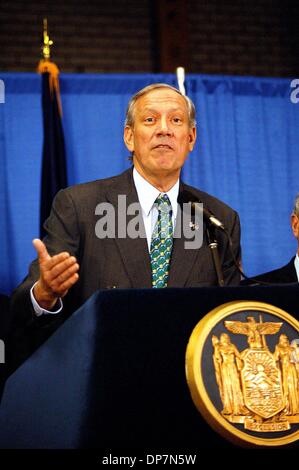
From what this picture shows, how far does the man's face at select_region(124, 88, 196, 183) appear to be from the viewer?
3209 mm

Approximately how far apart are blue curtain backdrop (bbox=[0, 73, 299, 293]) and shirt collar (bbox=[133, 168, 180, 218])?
1912 millimetres

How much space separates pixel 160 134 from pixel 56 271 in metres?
1.12

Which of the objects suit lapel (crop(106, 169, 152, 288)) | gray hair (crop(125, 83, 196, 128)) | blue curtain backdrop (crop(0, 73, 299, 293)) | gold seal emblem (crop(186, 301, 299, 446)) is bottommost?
gold seal emblem (crop(186, 301, 299, 446))

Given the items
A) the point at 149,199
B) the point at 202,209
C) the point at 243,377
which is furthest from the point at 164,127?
the point at 243,377

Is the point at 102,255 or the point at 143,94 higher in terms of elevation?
the point at 143,94

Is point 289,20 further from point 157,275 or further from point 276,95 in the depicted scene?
point 157,275

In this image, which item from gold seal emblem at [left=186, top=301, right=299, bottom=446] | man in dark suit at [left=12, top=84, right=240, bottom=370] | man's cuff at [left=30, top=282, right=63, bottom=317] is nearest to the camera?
gold seal emblem at [left=186, top=301, right=299, bottom=446]

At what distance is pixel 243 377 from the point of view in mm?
1981

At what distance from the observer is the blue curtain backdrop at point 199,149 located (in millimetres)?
5074

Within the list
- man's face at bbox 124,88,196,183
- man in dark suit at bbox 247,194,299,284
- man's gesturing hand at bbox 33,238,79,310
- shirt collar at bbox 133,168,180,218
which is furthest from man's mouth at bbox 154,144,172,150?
man in dark suit at bbox 247,194,299,284

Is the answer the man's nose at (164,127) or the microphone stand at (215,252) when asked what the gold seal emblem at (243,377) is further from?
the man's nose at (164,127)

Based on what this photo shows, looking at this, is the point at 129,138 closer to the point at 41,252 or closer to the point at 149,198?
the point at 149,198

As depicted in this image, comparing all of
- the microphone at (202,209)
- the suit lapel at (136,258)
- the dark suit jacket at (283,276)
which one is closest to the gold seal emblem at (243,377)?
the microphone at (202,209)

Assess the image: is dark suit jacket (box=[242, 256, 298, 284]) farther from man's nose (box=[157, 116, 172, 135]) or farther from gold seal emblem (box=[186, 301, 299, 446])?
gold seal emblem (box=[186, 301, 299, 446])
